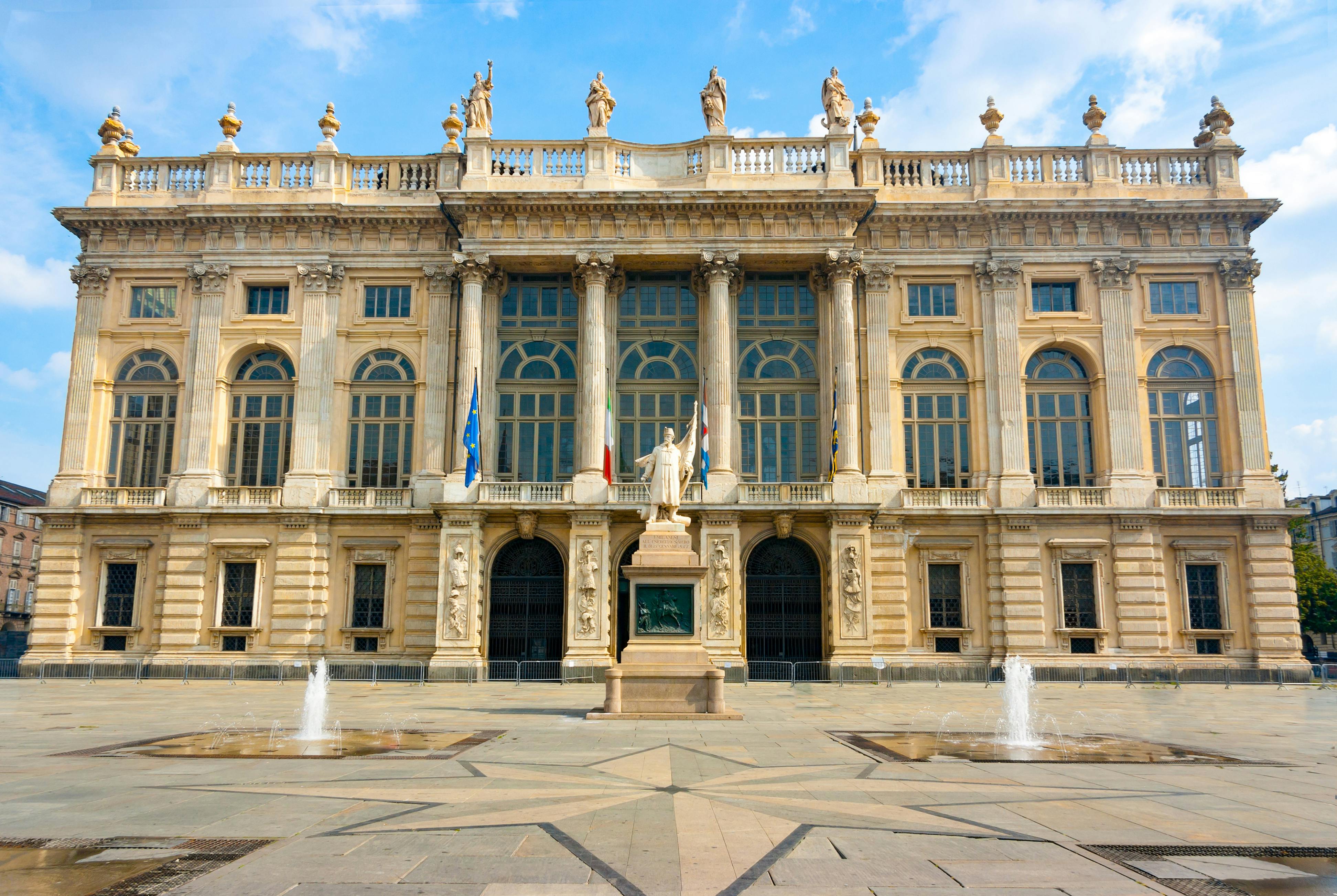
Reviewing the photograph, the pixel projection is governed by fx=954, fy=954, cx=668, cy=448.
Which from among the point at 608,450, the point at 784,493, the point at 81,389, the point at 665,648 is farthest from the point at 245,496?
the point at 665,648

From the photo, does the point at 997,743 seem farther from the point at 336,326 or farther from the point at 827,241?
the point at 336,326

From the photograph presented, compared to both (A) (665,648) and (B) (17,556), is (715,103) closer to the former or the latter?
(A) (665,648)

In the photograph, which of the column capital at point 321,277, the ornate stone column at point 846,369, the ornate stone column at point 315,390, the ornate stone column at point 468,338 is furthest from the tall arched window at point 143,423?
the ornate stone column at point 846,369

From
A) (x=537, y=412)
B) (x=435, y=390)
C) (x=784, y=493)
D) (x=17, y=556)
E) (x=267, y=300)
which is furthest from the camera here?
(x=17, y=556)

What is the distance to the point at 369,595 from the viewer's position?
34.8 metres

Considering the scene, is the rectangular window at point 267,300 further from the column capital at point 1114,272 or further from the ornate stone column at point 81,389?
the column capital at point 1114,272

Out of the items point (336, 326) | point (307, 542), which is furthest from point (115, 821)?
point (336, 326)

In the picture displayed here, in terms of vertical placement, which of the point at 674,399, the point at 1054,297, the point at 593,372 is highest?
the point at 1054,297

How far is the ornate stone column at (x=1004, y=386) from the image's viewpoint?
113 feet

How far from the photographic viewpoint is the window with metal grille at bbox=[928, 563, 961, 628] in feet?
113

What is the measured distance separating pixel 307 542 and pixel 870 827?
29.6m

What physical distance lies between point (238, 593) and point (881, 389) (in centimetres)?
2464

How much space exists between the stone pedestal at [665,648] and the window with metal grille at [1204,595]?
22634mm

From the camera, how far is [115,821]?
8.81m
